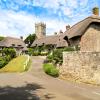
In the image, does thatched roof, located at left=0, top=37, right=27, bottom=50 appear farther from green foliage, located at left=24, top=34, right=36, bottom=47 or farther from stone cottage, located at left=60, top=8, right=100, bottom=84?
stone cottage, located at left=60, top=8, right=100, bottom=84

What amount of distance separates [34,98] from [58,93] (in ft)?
10.0

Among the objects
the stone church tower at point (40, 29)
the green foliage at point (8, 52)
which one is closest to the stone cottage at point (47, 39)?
the stone church tower at point (40, 29)

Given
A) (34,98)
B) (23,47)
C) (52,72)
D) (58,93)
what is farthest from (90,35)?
(23,47)

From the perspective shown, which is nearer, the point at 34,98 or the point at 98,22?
the point at 34,98

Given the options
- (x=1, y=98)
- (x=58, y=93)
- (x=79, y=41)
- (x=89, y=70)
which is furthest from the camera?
(x=79, y=41)

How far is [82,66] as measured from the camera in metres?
27.6

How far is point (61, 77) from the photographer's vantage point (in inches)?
1225

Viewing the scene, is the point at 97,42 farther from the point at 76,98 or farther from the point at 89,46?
the point at 76,98

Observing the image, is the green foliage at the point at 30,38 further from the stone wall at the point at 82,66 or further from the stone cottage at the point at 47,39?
the stone wall at the point at 82,66

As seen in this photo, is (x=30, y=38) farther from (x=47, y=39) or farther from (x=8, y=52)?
(x=8, y=52)

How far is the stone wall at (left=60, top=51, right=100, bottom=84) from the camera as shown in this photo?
2557 centimetres

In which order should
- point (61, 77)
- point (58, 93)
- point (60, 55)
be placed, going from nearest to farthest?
point (58, 93)
point (61, 77)
point (60, 55)

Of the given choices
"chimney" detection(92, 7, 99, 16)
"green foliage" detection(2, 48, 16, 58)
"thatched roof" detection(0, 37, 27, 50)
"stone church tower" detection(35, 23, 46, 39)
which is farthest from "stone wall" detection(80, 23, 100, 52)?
"stone church tower" detection(35, 23, 46, 39)

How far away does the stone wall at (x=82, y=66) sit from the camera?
1007 inches
